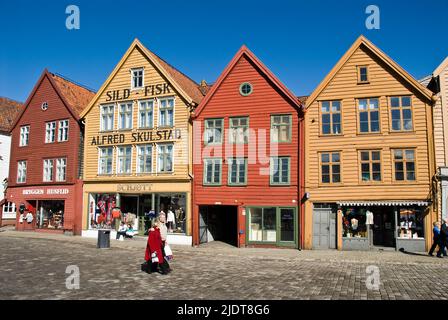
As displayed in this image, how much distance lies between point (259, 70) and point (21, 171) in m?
21.0

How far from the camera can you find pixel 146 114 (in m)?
27.2

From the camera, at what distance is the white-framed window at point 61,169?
2941 cm

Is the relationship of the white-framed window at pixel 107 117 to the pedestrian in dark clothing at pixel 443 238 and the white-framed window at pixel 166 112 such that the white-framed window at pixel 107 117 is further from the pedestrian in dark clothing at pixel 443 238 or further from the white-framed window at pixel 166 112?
the pedestrian in dark clothing at pixel 443 238

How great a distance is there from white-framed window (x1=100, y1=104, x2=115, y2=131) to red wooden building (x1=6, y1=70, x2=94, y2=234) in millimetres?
2051

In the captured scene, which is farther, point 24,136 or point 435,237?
point 24,136

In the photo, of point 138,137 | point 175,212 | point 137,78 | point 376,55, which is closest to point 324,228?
point 175,212

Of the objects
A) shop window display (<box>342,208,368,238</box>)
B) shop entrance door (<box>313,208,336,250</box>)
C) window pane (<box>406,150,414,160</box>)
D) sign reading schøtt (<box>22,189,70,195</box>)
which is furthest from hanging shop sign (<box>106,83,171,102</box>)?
window pane (<box>406,150,414,160</box>)

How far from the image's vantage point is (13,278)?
1249cm

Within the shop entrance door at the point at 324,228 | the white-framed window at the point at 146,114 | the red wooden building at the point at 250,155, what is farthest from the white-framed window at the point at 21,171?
the shop entrance door at the point at 324,228

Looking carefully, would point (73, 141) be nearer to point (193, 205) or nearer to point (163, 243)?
point (193, 205)

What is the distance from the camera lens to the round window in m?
24.4

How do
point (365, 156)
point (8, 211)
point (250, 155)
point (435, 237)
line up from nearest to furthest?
point (435, 237), point (365, 156), point (250, 155), point (8, 211)

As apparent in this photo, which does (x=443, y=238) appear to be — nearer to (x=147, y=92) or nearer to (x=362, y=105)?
(x=362, y=105)

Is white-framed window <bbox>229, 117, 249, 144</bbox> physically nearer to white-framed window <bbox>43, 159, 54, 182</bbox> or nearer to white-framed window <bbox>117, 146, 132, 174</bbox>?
white-framed window <bbox>117, 146, 132, 174</bbox>
